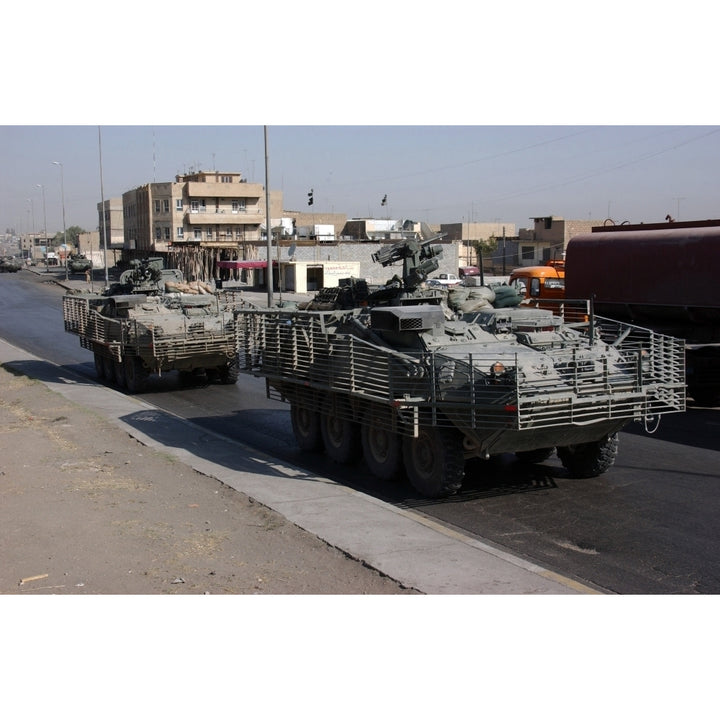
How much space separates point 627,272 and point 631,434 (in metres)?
5.31

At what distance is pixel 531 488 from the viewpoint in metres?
10.4

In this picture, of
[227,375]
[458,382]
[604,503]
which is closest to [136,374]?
[227,375]

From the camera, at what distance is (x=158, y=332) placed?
1797 centimetres

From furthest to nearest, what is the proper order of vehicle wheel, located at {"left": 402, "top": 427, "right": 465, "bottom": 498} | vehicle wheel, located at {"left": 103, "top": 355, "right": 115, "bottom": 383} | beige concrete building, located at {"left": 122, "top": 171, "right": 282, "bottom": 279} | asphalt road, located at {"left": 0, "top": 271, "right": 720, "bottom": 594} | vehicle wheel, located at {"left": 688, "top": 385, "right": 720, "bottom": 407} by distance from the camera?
beige concrete building, located at {"left": 122, "top": 171, "right": 282, "bottom": 279}, vehicle wheel, located at {"left": 103, "top": 355, "right": 115, "bottom": 383}, vehicle wheel, located at {"left": 688, "top": 385, "right": 720, "bottom": 407}, vehicle wheel, located at {"left": 402, "top": 427, "right": 465, "bottom": 498}, asphalt road, located at {"left": 0, "top": 271, "right": 720, "bottom": 594}

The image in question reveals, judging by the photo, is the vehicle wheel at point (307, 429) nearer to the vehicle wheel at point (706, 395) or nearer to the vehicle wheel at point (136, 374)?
the vehicle wheel at point (136, 374)

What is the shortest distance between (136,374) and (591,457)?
1103cm

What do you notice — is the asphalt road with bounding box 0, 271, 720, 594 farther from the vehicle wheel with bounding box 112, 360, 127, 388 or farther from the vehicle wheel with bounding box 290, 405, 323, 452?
the vehicle wheel with bounding box 112, 360, 127, 388

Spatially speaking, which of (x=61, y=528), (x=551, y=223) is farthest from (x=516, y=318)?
(x=551, y=223)

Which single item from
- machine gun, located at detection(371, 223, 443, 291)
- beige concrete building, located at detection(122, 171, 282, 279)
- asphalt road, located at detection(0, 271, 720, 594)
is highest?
beige concrete building, located at detection(122, 171, 282, 279)

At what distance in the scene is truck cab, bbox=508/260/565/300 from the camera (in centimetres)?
2492

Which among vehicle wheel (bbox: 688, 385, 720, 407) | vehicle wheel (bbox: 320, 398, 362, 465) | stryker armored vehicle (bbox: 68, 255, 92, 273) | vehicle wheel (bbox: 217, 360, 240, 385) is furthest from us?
stryker armored vehicle (bbox: 68, 255, 92, 273)

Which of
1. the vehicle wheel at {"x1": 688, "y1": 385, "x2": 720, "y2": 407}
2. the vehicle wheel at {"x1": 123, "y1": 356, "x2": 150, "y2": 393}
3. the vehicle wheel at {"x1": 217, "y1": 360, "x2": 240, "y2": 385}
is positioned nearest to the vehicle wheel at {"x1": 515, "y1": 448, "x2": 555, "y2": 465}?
the vehicle wheel at {"x1": 688, "y1": 385, "x2": 720, "y2": 407}

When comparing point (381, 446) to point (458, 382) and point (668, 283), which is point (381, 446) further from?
point (668, 283)

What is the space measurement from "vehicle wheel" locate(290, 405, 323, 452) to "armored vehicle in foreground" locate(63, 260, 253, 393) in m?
4.45
